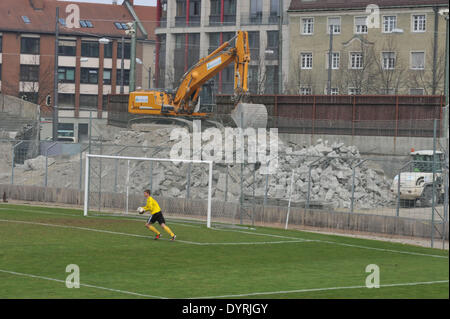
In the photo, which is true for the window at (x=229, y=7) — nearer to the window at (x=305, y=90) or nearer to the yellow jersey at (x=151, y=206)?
the window at (x=305, y=90)

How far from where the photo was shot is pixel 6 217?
31.0 meters

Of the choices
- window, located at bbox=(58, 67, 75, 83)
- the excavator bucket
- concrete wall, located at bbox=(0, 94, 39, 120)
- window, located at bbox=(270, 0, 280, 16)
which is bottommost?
the excavator bucket

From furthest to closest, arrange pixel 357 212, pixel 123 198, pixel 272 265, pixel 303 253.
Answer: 1. pixel 123 198
2. pixel 357 212
3. pixel 303 253
4. pixel 272 265

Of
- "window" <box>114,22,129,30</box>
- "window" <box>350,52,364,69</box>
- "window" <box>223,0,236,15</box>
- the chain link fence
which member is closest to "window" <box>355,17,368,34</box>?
"window" <box>350,52,364,69</box>

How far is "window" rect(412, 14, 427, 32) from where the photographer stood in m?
69.6

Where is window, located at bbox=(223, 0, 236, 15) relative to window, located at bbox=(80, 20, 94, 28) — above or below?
below

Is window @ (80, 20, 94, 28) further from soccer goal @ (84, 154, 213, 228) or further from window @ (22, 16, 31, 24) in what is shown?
soccer goal @ (84, 154, 213, 228)

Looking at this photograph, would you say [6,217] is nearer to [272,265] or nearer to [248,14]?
[272,265]

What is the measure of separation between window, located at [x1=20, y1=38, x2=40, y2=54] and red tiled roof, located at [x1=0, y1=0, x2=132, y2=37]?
125 centimetres

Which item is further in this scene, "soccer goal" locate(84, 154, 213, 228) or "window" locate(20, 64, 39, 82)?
"window" locate(20, 64, 39, 82)

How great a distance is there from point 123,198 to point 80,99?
7054 cm

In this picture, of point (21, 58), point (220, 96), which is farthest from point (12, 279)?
point (21, 58)

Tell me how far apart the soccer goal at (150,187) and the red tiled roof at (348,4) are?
124ft

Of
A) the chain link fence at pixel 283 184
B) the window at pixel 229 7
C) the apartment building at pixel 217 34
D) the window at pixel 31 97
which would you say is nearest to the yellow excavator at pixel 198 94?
the chain link fence at pixel 283 184
